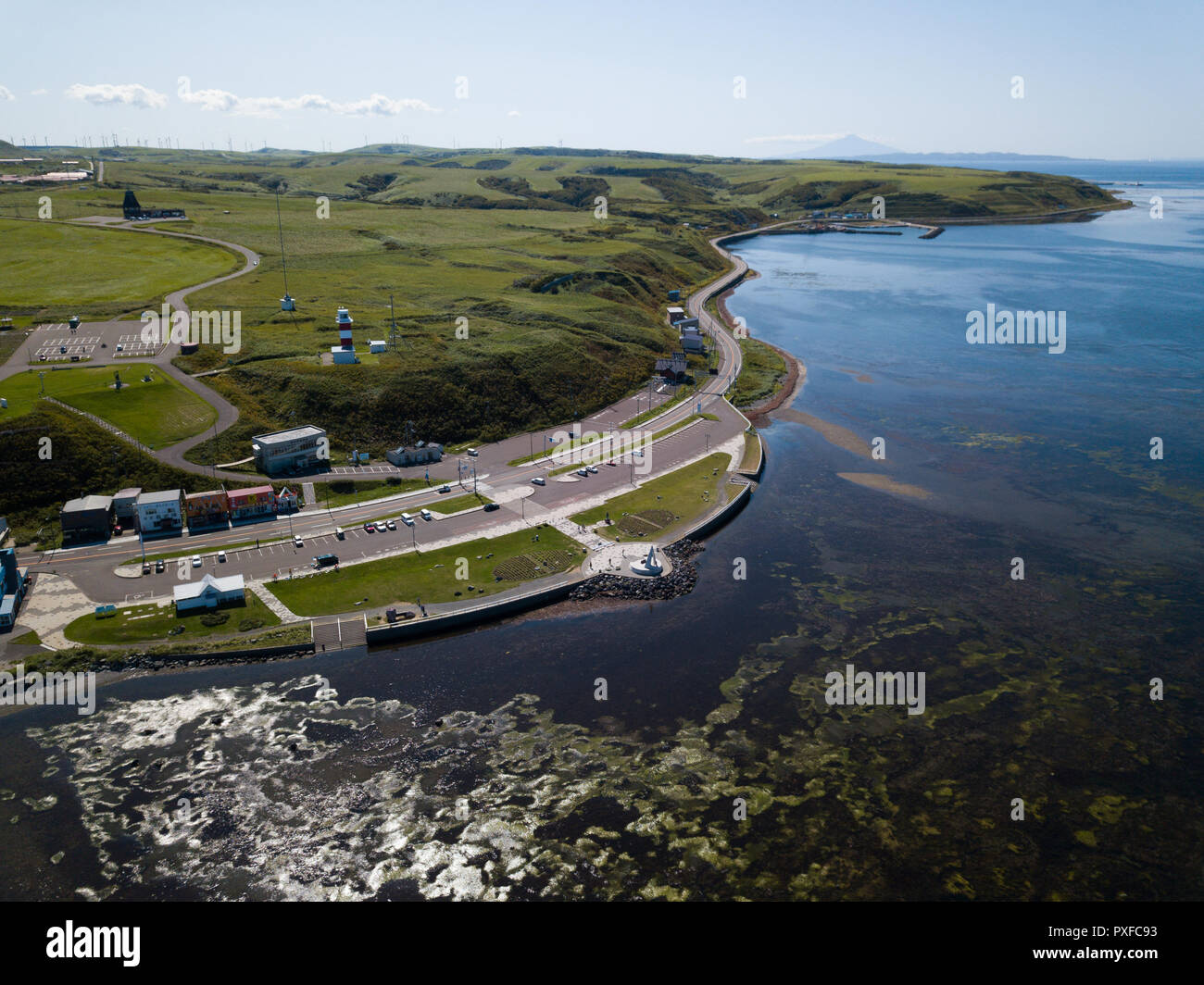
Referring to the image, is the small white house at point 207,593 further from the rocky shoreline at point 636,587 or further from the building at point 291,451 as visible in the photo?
the rocky shoreline at point 636,587

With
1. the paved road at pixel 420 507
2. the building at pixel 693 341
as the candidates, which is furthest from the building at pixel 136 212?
the building at pixel 693 341

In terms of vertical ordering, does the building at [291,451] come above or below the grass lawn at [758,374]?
below

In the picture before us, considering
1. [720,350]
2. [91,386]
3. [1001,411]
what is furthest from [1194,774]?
[91,386]

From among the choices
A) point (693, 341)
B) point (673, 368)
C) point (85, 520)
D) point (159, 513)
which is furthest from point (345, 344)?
point (693, 341)

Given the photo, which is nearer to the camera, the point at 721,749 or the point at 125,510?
the point at 721,749

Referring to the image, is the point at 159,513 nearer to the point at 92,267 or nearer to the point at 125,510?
the point at 125,510

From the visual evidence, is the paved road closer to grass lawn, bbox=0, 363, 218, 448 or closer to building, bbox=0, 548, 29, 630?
grass lawn, bbox=0, 363, 218, 448
